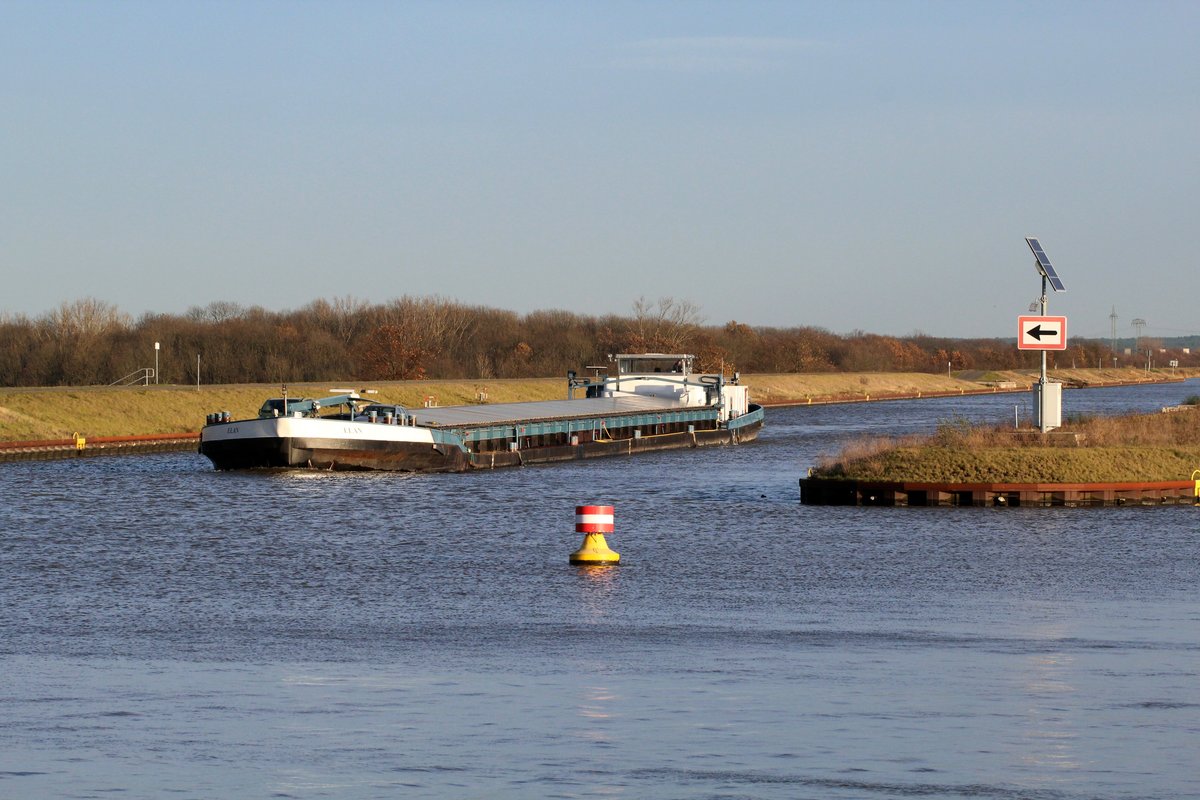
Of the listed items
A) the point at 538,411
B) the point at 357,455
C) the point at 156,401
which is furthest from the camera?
the point at 156,401

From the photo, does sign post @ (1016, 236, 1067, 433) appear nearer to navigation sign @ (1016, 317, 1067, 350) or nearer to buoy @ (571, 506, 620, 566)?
navigation sign @ (1016, 317, 1067, 350)

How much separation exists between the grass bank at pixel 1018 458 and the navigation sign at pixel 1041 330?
8.28 feet

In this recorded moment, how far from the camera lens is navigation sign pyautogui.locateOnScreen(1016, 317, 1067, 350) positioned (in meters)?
45.2

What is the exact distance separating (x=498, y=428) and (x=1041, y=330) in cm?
2415

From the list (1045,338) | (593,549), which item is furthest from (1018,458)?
(593,549)

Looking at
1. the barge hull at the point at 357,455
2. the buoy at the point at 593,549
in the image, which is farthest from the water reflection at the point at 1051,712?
the barge hull at the point at 357,455

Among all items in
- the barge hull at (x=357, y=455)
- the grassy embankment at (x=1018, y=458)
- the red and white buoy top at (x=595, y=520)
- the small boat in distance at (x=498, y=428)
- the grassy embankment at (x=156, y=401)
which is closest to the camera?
the red and white buoy top at (x=595, y=520)

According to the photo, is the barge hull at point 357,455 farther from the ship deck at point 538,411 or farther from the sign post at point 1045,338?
the sign post at point 1045,338

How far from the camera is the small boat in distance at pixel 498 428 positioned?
53062mm

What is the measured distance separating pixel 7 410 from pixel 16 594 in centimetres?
4791

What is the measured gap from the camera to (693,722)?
565 inches

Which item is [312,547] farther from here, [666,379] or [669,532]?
[666,379]

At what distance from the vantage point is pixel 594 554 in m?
28.3

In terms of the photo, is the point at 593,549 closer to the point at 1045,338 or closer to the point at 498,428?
the point at 1045,338
